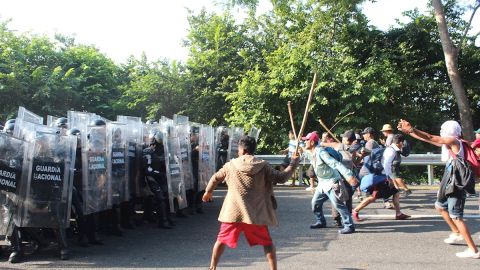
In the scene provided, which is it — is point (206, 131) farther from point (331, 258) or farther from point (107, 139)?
point (331, 258)

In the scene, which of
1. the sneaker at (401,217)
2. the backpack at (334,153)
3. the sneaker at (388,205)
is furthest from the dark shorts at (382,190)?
the sneaker at (388,205)

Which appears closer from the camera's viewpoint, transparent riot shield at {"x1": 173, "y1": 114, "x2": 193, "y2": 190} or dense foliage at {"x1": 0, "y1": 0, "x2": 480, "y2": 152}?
transparent riot shield at {"x1": 173, "y1": 114, "x2": 193, "y2": 190}

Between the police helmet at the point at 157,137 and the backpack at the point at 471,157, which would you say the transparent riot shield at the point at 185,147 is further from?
the backpack at the point at 471,157

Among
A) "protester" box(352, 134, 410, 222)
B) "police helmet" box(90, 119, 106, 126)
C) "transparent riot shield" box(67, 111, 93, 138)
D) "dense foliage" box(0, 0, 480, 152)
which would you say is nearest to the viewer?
"police helmet" box(90, 119, 106, 126)

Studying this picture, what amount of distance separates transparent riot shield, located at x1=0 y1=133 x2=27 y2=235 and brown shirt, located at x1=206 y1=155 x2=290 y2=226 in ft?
8.55

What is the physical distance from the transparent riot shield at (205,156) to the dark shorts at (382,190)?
3.23m

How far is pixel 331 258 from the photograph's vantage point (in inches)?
248

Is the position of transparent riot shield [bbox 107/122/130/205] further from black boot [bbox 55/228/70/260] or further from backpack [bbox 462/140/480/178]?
backpack [bbox 462/140/480/178]

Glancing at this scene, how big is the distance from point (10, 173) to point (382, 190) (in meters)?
5.95

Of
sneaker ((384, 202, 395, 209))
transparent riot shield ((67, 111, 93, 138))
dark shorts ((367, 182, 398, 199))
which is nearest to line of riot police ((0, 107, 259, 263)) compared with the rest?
transparent riot shield ((67, 111, 93, 138))

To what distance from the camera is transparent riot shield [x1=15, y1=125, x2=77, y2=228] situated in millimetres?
6137

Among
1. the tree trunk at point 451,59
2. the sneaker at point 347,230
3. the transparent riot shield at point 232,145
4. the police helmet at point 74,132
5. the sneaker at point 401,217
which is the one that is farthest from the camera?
the tree trunk at point 451,59

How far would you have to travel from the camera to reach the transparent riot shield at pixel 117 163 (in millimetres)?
7644

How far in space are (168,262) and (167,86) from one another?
16.8 m
